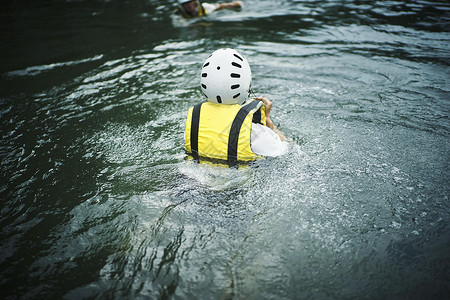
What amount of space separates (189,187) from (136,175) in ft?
2.99

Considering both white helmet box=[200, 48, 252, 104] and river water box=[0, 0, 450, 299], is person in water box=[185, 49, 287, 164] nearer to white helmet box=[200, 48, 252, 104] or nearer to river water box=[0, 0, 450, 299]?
white helmet box=[200, 48, 252, 104]

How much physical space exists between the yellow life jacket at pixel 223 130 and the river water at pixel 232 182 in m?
0.33

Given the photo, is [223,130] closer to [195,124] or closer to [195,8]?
[195,124]

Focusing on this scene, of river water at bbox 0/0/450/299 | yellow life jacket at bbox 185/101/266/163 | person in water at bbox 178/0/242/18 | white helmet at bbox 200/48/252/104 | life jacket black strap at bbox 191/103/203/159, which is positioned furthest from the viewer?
person in water at bbox 178/0/242/18

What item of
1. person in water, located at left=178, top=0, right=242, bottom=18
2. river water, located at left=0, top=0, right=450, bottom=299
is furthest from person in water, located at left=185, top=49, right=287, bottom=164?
person in water, located at left=178, top=0, right=242, bottom=18

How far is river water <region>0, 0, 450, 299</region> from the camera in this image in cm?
296

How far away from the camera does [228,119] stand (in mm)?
3844

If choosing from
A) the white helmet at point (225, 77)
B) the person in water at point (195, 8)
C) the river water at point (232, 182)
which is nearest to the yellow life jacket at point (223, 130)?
the white helmet at point (225, 77)

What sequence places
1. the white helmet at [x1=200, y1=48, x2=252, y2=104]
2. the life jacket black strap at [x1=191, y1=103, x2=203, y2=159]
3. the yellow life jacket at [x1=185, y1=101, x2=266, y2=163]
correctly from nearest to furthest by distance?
the white helmet at [x1=200, y1=48, x2=252, y2=104]
the yellow life jacket at [x1=185, y1=101, x2=266, y2=163]
the life jacket black strap at [x1=191, y1=103, x2=203, y2=159]

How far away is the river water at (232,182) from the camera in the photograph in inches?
117

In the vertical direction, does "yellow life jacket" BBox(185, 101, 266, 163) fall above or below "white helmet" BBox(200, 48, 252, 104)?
below

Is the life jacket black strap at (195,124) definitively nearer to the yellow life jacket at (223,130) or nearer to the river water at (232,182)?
the yellow life jacket at (223,130)

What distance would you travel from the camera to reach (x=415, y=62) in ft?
24.6

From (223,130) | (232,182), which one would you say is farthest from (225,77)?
(232,182)
